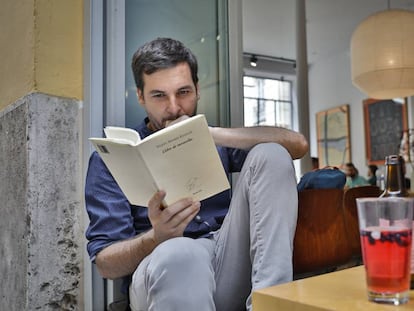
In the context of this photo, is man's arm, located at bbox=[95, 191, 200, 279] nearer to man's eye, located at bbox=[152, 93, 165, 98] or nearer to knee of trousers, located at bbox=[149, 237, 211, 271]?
knee of trousers, located at bbox=[149, 237, 211, 271]

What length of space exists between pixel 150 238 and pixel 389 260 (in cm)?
62

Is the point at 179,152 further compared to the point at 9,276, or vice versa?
the point at 9,276

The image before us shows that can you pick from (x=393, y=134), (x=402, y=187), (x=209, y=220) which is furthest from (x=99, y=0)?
(x=393, y=134)

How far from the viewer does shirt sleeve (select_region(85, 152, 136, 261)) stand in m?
1.15

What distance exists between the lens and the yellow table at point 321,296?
1.83ft

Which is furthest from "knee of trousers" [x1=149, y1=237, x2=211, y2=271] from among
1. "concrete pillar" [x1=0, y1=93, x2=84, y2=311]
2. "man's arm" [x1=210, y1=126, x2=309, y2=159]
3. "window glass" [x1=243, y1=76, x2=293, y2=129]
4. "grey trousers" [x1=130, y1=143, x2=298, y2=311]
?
"window glass" [x1=243, y1=76, x2=293, y2=129]

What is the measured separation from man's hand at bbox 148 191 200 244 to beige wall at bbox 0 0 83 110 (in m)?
0.56

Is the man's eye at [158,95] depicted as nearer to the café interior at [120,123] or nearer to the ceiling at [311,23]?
the café interior at [120,123]

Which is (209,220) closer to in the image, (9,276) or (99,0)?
(9,276)

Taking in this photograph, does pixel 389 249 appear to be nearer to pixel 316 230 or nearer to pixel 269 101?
pixel 316 230

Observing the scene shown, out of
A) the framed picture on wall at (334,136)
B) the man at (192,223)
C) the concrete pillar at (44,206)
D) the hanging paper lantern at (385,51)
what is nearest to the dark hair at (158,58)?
the man at (192,223)

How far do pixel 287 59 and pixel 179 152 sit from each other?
6.47 metres

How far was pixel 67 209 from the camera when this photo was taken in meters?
1.33

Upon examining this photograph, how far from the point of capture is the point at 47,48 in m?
1.35
